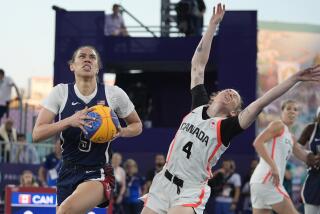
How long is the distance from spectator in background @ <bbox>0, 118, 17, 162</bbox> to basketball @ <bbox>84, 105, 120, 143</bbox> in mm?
11591

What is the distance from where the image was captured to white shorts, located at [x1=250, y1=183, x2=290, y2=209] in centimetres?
1210

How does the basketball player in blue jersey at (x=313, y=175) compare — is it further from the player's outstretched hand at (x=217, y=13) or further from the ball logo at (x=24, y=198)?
the ball logo at (x=24, y=198)

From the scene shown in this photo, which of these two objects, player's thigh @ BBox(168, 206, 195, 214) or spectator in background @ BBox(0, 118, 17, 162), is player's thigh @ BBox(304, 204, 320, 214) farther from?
spectator in background @ BBox(0, 118, 17, 162)

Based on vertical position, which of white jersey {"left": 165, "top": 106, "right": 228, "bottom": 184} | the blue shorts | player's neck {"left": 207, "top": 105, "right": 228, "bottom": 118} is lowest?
the blue shorts

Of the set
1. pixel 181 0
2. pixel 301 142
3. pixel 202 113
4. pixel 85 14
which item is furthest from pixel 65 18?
pixel 202 113

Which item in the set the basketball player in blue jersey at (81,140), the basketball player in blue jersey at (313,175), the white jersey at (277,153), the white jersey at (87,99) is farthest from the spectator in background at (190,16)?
the basketball player in blue jersey at (81,140)

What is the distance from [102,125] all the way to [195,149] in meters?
0.91

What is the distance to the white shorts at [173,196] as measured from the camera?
8664 millimetres

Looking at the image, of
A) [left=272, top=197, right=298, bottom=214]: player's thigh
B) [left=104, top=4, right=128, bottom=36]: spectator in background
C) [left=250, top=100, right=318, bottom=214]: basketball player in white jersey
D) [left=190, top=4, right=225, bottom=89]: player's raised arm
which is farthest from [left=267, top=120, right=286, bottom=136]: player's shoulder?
[left=104, top=4, right=128, bottom=36]: spectator in background

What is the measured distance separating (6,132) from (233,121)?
40.3 ft

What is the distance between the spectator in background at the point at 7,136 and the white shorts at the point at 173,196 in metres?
11.6

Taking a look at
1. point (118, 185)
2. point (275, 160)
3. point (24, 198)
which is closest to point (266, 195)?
point (275, 160)

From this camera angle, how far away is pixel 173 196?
870cm

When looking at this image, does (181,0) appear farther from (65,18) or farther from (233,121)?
(233,121)
